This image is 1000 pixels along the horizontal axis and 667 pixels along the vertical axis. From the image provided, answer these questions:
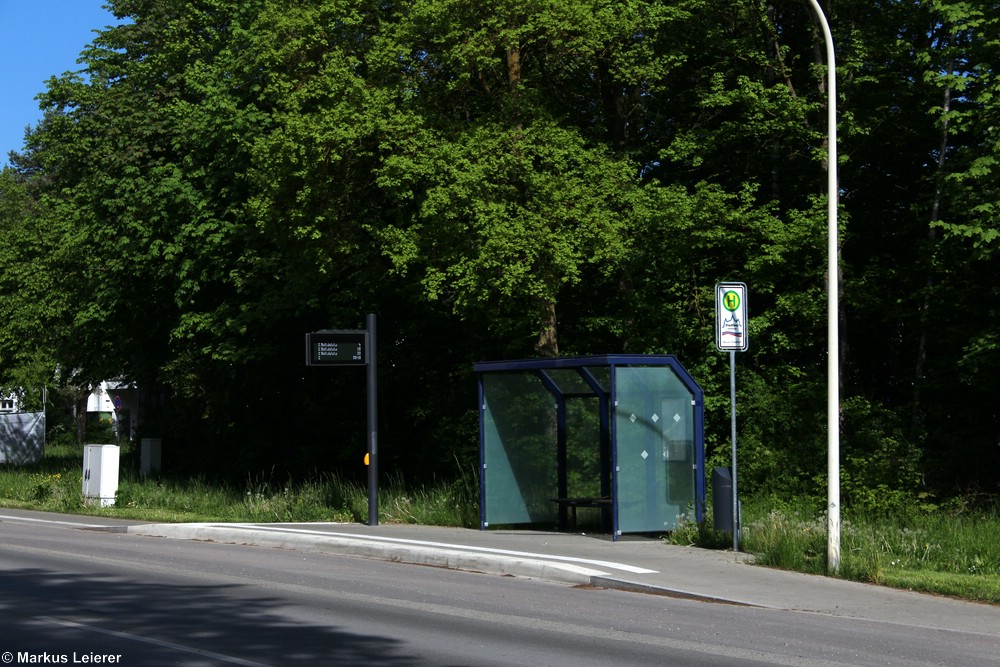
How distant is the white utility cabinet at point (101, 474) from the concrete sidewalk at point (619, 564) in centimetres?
713

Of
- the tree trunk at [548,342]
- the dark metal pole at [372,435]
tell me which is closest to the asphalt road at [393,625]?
the dark metal pole at [372,435]

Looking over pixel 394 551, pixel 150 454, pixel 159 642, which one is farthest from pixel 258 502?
pixel 150 454

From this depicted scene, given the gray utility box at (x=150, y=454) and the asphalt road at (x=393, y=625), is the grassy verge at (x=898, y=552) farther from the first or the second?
the gray utility box at (x=150, y=454)

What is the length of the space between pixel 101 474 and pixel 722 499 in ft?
54.4

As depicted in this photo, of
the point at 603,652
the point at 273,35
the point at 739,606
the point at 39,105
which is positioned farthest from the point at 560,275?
the point at 39,105

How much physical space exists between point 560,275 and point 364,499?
20.8 feet

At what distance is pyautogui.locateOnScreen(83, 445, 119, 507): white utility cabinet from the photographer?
26969 mm

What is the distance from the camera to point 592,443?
19.6 m

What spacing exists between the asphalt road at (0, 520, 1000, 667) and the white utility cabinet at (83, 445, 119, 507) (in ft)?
42.2

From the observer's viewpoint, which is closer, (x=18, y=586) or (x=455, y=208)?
(x=18, y=586)

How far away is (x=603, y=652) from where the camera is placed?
29.8 feet

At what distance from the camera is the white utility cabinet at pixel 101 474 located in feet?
88.5

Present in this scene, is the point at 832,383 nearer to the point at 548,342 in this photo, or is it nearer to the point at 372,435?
the point at 372,435

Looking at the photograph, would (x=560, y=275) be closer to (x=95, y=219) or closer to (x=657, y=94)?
A: (x=657, y=94)
